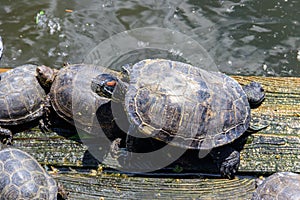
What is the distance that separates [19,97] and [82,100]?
637 mm

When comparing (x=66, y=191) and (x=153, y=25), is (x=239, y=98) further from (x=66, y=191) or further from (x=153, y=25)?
(x=153, y=25)

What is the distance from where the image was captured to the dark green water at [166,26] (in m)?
7.06

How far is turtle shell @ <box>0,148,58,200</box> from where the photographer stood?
350 cm

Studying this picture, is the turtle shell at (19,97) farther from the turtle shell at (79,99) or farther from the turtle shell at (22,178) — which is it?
the turtle shell at (22,178)

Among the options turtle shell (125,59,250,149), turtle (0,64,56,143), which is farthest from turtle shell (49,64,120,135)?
turtle shell (125,59,250,149)

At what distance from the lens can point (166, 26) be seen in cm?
742

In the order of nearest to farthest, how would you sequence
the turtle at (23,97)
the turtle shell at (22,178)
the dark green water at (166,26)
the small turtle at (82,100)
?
the turtle shell at (22,178) < the small turtle at (82,100) < the turtle at (23,97) < the dark green water at (166,26)

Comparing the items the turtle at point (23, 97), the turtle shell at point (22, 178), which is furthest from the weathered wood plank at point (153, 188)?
the turtle at point (23, 97)

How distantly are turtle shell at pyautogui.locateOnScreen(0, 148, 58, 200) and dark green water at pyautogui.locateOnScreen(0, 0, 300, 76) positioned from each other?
3.52 metres

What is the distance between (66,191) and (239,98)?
163 centimetres

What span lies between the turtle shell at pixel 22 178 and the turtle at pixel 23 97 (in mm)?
391

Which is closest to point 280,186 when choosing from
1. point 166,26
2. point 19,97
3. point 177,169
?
point 177,169

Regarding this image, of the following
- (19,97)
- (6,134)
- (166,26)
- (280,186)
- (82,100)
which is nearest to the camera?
(280,186)

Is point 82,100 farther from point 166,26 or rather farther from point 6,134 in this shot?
point 166,26
